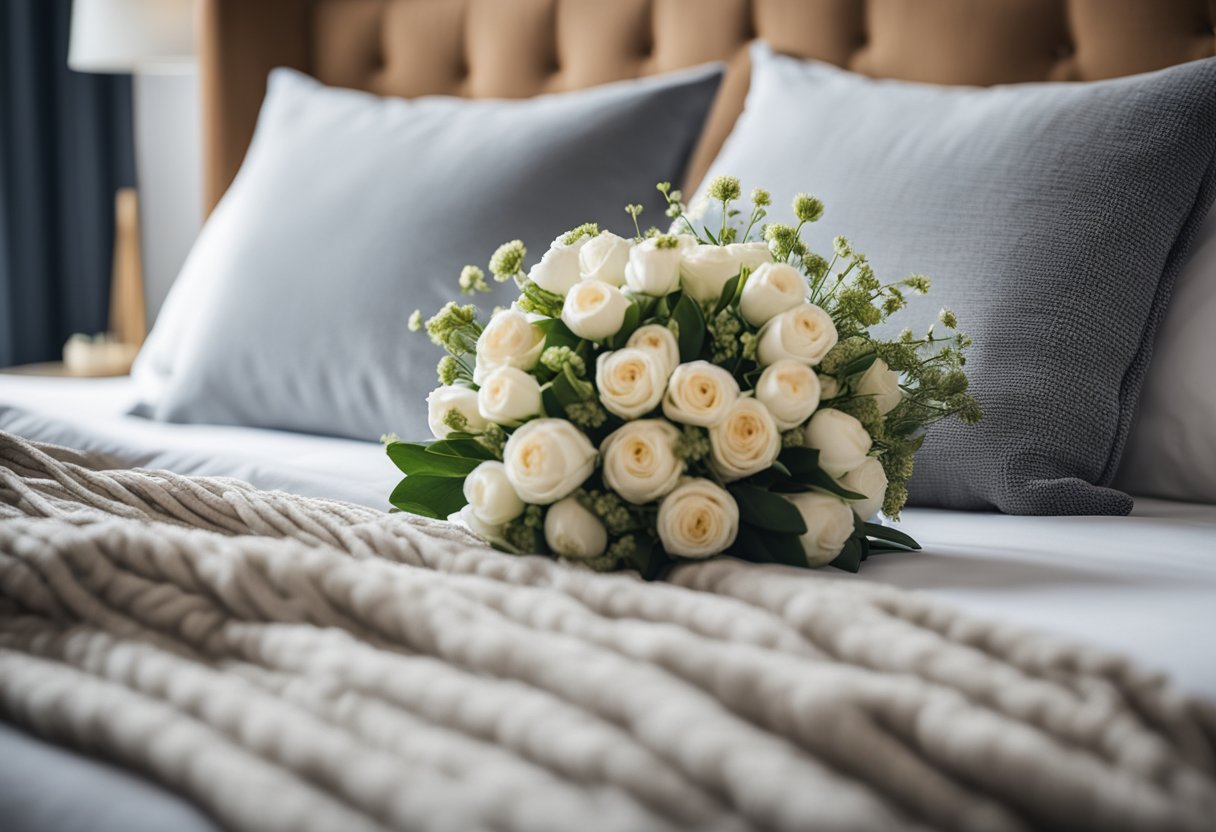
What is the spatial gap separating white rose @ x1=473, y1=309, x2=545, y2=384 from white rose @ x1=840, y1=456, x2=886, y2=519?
9.7 inches

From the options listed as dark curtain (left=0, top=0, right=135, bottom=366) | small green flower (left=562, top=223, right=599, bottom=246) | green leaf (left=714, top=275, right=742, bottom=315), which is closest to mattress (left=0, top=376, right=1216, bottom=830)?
green leaf (left=714, top=275, right=742, bottom=315)

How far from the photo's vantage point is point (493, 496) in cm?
78

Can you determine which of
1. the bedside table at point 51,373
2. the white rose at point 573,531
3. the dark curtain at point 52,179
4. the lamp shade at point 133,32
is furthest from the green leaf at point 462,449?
the dark curtain at point 52,179

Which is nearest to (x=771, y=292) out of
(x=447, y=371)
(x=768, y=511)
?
(x=768, y=511)

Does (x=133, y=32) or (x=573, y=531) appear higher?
Answer: (x=133, y=32)

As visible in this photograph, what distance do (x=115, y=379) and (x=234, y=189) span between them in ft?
1.88

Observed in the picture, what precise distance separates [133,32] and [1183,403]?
2.14 meters

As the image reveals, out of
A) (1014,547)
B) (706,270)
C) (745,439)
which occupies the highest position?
(706,270)

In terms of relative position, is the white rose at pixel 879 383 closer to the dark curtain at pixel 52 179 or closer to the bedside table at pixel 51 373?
the bedside table at pixel 51 373

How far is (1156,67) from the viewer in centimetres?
142

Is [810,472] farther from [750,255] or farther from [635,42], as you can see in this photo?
[635,42]

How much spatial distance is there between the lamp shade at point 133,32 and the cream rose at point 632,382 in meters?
2.00

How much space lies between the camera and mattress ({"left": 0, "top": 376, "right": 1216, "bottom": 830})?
528mm

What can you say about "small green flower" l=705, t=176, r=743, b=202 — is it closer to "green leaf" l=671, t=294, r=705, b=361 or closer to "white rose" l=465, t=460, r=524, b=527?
"green leaf" l=671, t=294, r=705, b=361
